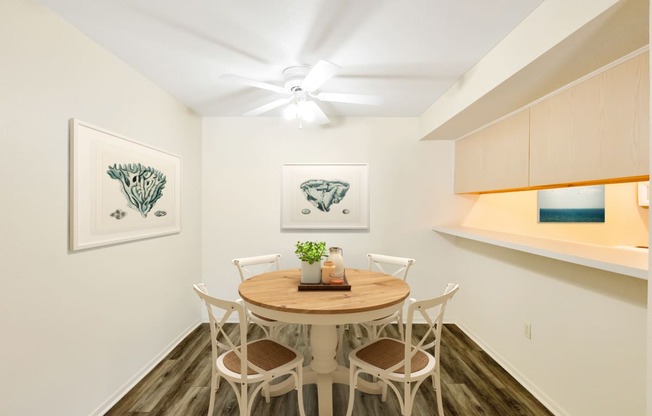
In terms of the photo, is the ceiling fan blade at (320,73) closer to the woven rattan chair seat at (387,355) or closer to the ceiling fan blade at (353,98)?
the ceiling fan blade at (353,98)

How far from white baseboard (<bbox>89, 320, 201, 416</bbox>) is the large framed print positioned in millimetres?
1542

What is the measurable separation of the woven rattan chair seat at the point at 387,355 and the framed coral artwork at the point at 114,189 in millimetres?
1815

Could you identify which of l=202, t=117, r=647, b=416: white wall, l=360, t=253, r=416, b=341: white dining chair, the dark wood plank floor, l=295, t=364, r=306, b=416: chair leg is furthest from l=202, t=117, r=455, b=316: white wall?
l=295, t=364, r=306, b=416: chair leg

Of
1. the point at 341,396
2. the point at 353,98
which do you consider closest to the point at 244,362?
the point at 341,396

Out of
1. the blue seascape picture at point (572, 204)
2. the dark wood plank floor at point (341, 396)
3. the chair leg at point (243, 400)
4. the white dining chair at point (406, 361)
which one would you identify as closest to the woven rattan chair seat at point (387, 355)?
the white dining chair at point (406, 361)

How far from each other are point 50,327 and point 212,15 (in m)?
1.88

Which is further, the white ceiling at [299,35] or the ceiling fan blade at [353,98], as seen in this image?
the ceiling fan blade at [353,98]

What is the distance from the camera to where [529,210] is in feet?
9.84

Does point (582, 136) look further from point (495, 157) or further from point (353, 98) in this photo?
point (353, 98)

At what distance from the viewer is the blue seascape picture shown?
8.60ft

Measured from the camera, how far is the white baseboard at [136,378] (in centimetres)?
190

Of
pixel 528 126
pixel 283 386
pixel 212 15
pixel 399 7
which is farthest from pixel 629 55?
pixel 283 386

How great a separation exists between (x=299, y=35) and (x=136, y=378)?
2687 millimetres

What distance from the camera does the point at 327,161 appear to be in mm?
3398
